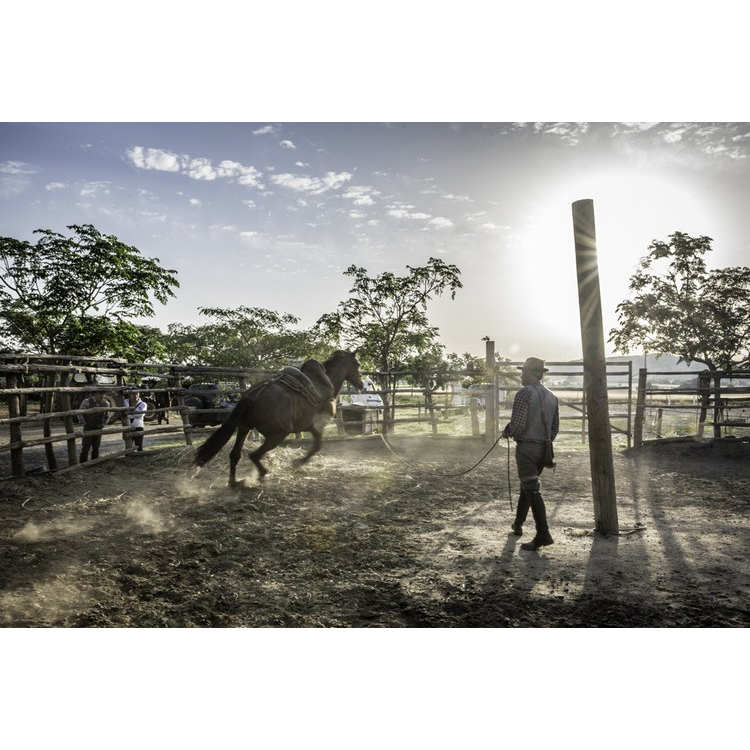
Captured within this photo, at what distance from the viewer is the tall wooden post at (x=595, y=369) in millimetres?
4449

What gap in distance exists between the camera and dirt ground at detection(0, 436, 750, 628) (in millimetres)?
2910

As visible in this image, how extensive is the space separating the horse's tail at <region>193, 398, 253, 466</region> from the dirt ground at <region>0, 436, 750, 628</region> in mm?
514

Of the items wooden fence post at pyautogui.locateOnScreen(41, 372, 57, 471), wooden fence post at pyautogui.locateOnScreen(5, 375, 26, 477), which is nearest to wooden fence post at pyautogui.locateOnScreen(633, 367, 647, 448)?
wooden fence post at pyautogui.locateOnScreen(41, 372, 57, 471)

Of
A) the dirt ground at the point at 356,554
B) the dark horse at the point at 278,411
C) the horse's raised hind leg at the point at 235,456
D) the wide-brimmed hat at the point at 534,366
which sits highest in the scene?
the wide-brimmed hat at the point at 534,366

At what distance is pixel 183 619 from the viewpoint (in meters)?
2.87

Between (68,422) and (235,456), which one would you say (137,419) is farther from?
(235,456)

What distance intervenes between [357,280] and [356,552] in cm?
1108

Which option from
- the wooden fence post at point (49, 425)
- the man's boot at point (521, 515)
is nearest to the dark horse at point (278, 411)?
the wooden fence post at point (49, 425)

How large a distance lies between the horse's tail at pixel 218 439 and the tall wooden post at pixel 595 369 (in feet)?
13.1

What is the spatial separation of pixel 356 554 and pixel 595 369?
2747 mm

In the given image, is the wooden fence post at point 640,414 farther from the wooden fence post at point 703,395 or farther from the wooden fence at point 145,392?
the wooden fence post at point 703,395

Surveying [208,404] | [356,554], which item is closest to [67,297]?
[208,404]

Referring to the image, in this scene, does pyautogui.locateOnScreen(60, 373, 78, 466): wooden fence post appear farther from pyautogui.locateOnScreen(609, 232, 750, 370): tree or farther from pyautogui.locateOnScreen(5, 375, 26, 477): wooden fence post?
pyautogui.locateOnScreen(609, 232, 750, 370): tree

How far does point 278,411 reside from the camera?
6293 mm
